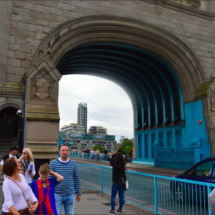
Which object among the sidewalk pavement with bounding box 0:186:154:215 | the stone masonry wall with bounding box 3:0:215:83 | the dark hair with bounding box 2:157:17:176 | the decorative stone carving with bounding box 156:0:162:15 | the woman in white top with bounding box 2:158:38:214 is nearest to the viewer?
the woman in white top with bounding box 2:158:38:214

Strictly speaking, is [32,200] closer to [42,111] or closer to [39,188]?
[39,188]

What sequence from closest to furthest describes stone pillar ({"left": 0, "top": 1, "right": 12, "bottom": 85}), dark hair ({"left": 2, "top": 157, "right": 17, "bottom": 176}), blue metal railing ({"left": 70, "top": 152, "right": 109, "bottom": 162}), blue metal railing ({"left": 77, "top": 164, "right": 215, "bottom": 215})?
dark hair ({"left": 2, "top": 157, "right": 17, "bottom": 176}) < blue metal railing ({"left": 77, "top": 164, "right": 215, "bottom": 215}) < stone pillar ({"left": 0, "top": 1, "right": 12, "bottom": 85}) < blue metal railing ({"left": 70, "top": 152, "right": 109, "bottom": 162})

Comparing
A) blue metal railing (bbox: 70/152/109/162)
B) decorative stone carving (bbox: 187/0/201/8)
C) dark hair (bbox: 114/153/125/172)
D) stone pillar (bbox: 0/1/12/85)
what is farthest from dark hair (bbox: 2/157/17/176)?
blue metal railing (bbox: 70/152/109/162)

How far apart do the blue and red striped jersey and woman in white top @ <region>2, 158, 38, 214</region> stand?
0.27 meters

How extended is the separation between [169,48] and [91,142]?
166457 millimetres

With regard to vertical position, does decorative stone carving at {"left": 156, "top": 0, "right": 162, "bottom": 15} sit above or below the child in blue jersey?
above

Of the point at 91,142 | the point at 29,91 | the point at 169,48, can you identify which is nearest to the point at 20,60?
the point at 29,91

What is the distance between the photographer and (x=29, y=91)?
1044 centimetres

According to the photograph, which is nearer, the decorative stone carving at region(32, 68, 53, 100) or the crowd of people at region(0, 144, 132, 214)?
the crowd of people at region(0, 144, 132, 214)

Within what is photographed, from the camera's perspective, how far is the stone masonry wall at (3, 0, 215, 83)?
11.7 metres

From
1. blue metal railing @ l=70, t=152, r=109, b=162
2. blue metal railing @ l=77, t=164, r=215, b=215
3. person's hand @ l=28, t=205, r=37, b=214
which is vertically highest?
person's hand @ l=28, t=205, r=37, b=214

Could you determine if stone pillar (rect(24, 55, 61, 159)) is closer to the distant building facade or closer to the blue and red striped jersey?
the blue and red striped jersey

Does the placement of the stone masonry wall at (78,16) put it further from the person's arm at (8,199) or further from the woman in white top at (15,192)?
the person's arm at (8,199)

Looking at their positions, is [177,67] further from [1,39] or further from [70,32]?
[1,39]
